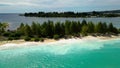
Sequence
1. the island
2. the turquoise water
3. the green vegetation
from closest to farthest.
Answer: the turquoise water, the island, the green vegetation

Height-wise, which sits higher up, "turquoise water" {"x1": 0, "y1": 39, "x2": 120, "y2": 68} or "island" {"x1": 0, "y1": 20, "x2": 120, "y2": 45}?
"island" {"x1": 0, "y1": 20, "x2": 120, "y2": 45}

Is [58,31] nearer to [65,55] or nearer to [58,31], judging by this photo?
[58,31]

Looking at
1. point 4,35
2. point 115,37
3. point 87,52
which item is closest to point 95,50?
point 87,52

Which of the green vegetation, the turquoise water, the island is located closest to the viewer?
the turquoise water

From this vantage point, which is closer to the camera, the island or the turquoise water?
the turquoise water

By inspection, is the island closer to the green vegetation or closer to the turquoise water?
the green vegetation

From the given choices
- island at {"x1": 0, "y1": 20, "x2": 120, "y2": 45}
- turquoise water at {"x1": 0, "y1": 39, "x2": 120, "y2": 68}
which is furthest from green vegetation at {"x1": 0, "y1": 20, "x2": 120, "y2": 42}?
turquoise water at {"x1": 0, "y1": 39, "x2": 120, "y2": 68}

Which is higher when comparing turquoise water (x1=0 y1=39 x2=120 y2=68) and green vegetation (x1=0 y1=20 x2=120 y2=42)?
green vegetation (x1=0 y1=20 x2=120 y2=42)

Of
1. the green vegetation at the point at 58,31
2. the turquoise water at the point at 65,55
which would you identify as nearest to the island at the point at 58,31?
the green vegetation at the point at 58,31

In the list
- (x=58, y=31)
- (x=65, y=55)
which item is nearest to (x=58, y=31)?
(x=58, y=31)
